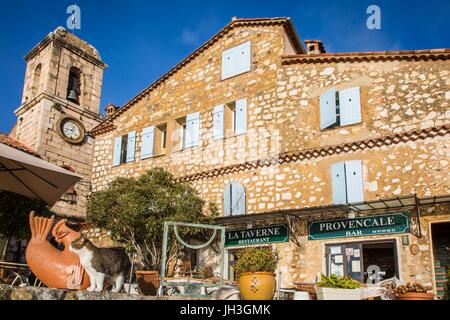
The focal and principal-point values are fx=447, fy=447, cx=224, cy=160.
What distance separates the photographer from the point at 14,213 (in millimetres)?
10227

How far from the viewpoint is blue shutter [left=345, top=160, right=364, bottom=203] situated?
38.9ft

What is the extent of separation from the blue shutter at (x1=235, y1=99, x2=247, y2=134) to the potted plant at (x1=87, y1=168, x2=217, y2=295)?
9.60 ft

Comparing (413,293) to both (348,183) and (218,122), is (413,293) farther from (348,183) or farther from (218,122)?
(218,122)

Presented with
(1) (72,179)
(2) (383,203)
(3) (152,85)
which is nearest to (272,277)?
(1) (72,179)

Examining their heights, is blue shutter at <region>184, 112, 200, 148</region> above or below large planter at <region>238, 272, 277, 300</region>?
above

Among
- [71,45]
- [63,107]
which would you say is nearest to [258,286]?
[63,107]

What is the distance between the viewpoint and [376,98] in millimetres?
12445

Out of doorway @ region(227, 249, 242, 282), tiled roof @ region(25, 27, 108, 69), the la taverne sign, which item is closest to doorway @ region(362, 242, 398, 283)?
the la taverne sign

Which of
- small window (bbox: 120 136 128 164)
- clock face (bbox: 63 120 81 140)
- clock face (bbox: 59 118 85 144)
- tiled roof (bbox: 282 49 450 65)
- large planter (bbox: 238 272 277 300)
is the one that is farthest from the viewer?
clock face (bbox: 63 120 81 140)

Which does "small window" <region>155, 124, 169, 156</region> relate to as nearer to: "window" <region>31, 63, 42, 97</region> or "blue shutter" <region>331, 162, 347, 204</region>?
"blue shutter" <region>331, 162, 347, 204</region>

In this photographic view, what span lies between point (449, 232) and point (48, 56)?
18.8 metres

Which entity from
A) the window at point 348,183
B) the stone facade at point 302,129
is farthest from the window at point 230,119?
the window at point 348,183

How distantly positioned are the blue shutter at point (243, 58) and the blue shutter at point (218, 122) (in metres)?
→ 1.45

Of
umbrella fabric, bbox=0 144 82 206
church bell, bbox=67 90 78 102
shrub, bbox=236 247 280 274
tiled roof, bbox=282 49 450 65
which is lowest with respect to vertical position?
shrub, bbox=236 247 280 274
